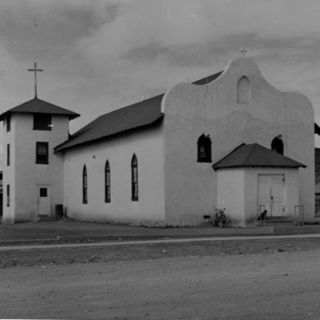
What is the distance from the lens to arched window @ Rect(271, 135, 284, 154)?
39.5 m

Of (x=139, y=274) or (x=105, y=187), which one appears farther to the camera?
(x=105, y=187)

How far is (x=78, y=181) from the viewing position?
4869 centimetres

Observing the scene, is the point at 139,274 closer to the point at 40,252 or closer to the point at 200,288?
Answer: the point at 200,288

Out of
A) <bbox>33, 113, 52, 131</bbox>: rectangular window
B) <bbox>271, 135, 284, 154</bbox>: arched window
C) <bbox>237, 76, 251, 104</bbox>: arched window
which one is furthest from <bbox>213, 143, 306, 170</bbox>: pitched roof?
<bbox>33, 113, 52, 131</bbox>: rectangular window

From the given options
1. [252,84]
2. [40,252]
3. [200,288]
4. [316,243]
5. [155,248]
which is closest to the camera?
[200,288]

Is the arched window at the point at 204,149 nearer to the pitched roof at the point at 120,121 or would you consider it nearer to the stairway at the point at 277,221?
the pitched roof at the point at 120,121

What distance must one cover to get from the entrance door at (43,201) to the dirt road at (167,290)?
112ft

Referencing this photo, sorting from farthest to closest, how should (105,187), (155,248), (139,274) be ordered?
(105,187) → (155,248) → (139,274)

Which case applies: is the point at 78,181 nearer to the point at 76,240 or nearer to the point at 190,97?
the point at 190,97

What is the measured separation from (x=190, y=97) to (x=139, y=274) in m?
22.8

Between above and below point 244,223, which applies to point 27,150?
above

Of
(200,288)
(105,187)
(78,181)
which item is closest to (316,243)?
(200,288)

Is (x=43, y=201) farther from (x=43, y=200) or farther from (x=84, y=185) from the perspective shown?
(x=84, y=185)

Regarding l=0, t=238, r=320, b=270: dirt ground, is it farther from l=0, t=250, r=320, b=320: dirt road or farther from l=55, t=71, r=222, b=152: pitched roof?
l=55, t=71, r=222, b=152: pitched roof
